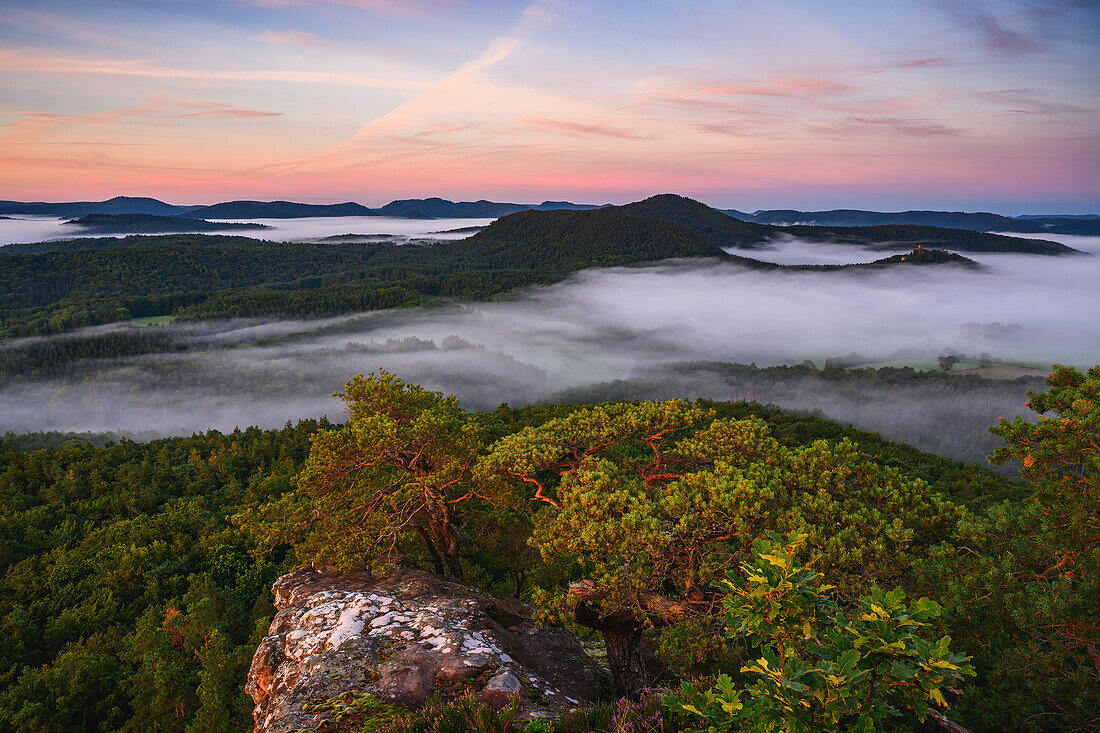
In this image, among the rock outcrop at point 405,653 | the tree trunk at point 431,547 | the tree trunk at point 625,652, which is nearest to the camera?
the rock outcrop at point 405,653

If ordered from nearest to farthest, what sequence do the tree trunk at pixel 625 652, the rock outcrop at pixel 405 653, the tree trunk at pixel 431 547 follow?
Answer: 1. the rock outcrop at pixel 405 653
2. the tree trunk at pixel 625 652
3. the tree trunk at pixel 431 547

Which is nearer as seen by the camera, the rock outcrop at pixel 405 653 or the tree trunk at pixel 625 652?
the rock outcrop at pixel 405 653

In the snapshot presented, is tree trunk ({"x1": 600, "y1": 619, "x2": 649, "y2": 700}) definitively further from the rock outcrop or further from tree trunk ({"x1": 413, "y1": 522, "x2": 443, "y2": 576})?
tree trunk ({"x1": 413, "y1": 522, "x2": 443, "y2": 576})

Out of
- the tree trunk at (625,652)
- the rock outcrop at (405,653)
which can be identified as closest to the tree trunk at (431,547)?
the rock outcrop at (405,653)

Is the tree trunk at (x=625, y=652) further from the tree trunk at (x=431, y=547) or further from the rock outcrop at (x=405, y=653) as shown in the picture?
the tree trunk at (x=431, y=547)

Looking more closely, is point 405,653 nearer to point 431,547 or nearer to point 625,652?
point 625,652

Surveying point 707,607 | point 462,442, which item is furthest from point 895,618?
point 462,442
